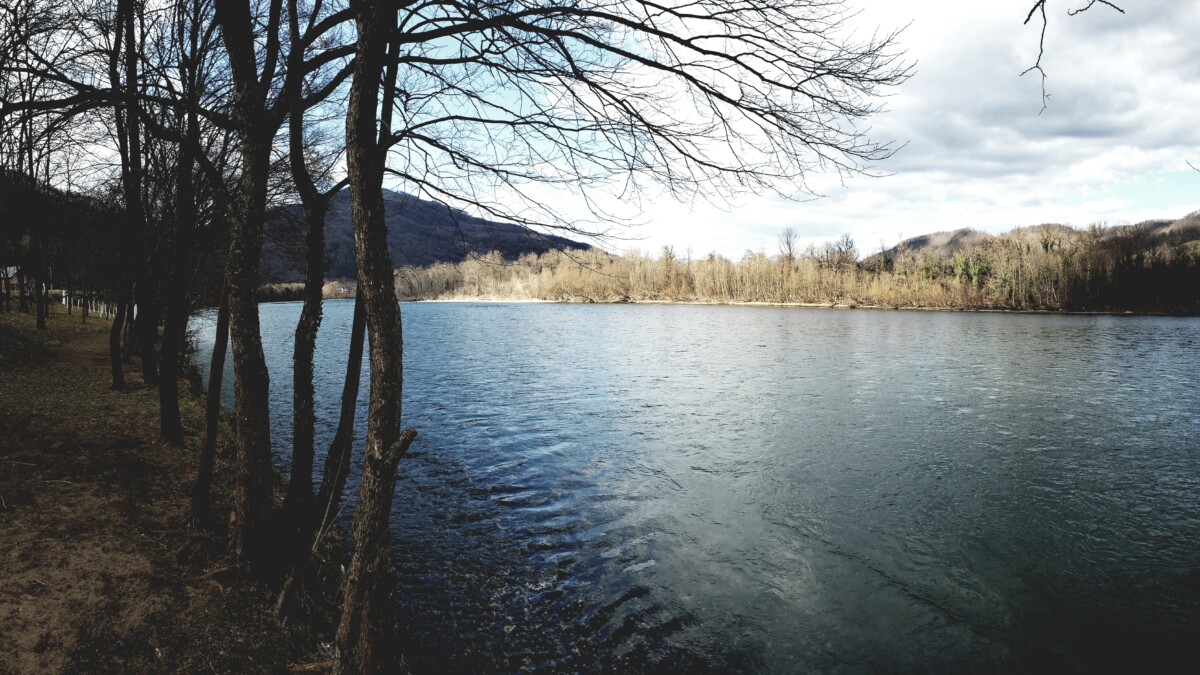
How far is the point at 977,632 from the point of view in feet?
23.3

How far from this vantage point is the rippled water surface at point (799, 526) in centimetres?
680

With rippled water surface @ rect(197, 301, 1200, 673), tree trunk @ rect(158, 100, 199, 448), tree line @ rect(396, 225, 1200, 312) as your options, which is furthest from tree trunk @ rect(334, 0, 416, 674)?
tree line @ rect(396, 225, 1200, 312)

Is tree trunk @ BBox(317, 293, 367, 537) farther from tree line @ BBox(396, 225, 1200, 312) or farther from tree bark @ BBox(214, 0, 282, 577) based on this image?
tree line @ BBox(396, 225, 1200, 312)

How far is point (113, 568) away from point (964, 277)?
353ft

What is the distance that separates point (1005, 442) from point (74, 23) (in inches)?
806

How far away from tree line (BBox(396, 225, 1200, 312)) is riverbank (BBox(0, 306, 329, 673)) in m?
38.6

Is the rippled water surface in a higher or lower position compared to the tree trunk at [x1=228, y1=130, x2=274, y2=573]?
lower

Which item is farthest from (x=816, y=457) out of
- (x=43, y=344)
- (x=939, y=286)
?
(x=939, y=286)

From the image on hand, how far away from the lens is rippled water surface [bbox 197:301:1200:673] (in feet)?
22.3

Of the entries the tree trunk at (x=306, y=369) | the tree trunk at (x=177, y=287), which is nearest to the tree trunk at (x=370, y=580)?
the tree trunk at (x=306, y=369)

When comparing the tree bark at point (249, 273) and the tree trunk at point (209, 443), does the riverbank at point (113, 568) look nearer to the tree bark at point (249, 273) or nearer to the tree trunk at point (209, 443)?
the tree trunk at point (209, 443)

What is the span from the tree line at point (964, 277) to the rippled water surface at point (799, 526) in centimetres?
2979

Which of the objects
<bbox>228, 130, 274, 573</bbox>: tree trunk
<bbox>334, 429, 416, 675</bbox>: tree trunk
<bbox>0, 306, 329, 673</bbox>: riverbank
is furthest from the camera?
<bbox>228, 130, 274, 573</bbox>: tree trunk

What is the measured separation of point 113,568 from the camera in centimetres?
574
